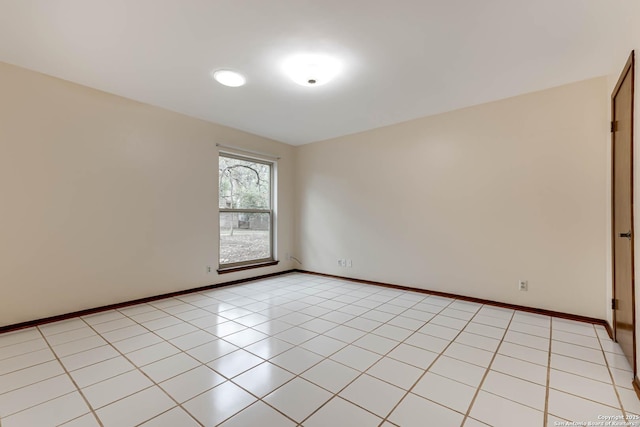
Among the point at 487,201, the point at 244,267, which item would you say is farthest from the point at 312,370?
the point at 244,267

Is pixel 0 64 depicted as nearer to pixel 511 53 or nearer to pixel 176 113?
pixel 176 113

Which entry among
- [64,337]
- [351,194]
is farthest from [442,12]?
[64,337]

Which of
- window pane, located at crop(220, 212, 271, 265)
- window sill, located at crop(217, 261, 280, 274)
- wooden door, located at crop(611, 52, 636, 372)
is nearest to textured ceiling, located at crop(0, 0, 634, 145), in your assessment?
wooden door, located at crop(611, 52, 636, 372)

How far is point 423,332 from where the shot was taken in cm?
259

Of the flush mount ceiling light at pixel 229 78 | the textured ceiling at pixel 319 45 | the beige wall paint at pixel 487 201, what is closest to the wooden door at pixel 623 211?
the beige wall paint at pixel 487 201

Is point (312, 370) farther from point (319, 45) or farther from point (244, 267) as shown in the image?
Result: point (244, 267)

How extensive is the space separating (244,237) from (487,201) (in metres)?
3.61

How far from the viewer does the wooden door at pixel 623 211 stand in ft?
6.35

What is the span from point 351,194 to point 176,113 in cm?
281

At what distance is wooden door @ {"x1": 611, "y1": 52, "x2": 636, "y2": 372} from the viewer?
1.94 metres

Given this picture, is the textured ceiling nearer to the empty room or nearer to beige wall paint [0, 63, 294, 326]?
the empty room

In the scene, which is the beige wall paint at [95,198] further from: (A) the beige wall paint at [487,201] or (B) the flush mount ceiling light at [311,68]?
(A) the beige wall paint at [487,201]

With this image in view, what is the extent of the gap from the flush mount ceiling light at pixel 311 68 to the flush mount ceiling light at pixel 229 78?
1.65 feet

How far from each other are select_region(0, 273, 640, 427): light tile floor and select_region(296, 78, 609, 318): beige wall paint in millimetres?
535
